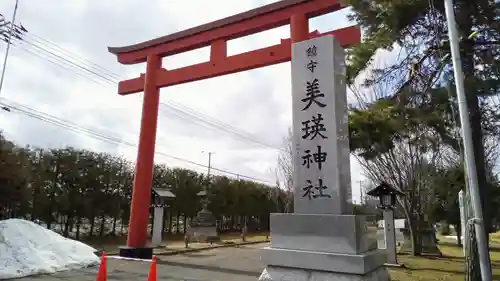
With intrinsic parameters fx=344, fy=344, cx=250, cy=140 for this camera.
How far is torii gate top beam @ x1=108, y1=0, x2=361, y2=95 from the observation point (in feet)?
29.8

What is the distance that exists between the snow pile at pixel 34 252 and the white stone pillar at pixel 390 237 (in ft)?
28.8

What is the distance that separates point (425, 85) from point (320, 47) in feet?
9.36

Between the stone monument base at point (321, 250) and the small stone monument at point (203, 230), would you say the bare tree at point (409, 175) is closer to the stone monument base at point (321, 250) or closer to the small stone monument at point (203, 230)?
the small stone monument at point (203, 230)

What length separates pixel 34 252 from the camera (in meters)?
8.70

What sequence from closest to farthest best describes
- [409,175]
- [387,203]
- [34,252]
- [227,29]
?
[34,252] < [227,29] < [387,203] < [409,175]

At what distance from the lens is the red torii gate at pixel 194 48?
912 cm

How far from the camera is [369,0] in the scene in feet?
21.9

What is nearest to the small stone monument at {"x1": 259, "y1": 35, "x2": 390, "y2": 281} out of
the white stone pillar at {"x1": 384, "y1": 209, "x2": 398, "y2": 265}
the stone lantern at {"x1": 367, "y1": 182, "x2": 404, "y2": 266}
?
the white stone pillar at {"x1": 384, "y1": 209, "x2": 398, "y2": 265}

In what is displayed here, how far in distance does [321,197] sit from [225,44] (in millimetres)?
7345

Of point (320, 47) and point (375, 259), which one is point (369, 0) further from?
point (375, 259)

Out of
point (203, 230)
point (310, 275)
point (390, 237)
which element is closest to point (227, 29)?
point (310, 275)

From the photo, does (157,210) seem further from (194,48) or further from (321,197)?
(321,197)

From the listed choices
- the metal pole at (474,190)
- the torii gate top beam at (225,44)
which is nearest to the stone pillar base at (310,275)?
the metal pole at (474,190)

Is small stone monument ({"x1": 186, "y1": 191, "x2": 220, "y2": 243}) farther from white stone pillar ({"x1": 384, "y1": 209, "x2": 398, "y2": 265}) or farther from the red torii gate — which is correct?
white stone pillar ({"x1": 384, "y1": 209, "x2": 398, "y2": 265})
